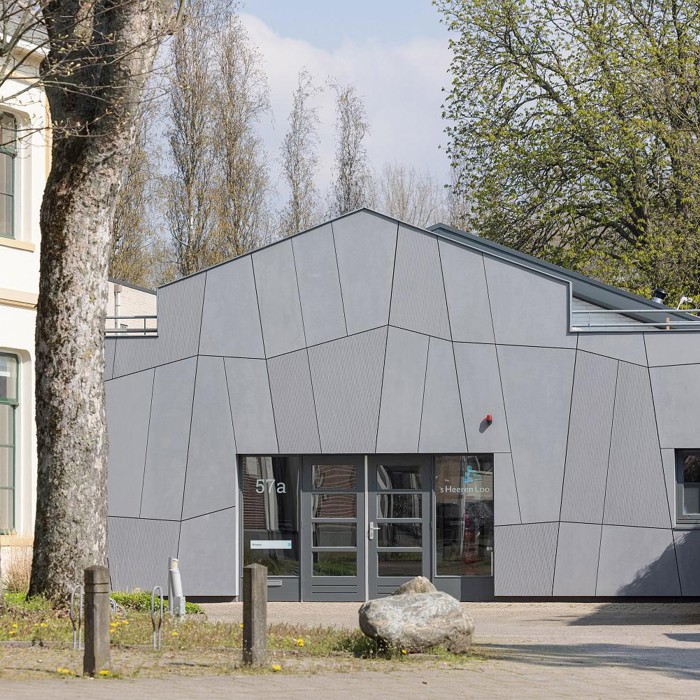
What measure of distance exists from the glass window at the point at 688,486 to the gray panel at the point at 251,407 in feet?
21.3

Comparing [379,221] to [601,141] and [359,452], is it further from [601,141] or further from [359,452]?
[601,141]

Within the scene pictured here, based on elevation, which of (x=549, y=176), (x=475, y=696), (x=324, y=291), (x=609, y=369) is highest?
(x=549, y=176)

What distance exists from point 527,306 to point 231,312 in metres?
4.88

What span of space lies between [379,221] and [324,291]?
4.83 feet

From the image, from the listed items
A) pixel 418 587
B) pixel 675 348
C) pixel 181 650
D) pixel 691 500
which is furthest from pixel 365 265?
pixel 181 650

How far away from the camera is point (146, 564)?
65.3 feet

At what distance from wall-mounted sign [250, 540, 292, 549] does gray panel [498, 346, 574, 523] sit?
3853 millimetres

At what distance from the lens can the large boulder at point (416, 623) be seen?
35.7 ft

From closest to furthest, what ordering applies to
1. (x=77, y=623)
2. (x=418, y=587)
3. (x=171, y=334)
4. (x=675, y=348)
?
(x=77, y=623)
(x=418, y=587)
(x=675, y=348)
(x=171, y=334)

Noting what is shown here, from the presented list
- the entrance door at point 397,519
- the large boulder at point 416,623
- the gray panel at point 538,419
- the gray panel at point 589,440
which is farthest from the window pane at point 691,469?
the large boulder at point 416,623

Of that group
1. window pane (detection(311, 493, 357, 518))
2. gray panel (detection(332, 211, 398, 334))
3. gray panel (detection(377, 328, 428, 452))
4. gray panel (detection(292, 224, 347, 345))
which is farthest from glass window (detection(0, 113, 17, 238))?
window pane (detection(311, 493, 357, 518))

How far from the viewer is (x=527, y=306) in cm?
1967

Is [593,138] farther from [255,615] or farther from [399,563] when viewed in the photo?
[255,615]

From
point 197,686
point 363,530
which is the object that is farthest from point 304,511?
point 197,686
